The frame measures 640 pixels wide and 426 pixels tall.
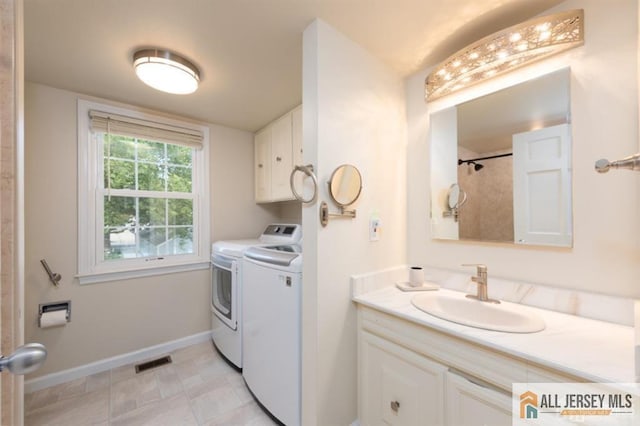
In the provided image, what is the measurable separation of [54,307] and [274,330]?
1.78 m

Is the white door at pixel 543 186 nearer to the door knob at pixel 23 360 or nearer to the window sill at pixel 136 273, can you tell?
the door knob at pixel 23 360

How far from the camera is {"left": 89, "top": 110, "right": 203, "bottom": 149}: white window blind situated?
2020 mm

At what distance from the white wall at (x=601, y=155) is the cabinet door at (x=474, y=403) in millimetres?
647

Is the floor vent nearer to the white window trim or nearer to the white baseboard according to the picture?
the white baseboard

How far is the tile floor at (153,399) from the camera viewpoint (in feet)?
5.08

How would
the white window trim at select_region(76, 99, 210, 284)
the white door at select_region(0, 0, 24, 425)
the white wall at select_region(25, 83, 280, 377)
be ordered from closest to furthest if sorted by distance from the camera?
1. the white door at select_region(0, 0, 24, 425)
2. the white wall at select_region(25, 83, 280, 377)
3. the white window trim at select_region(76, 99, 210, 284)

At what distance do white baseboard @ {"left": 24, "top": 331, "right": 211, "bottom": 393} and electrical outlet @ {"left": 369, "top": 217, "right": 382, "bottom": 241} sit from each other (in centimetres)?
214

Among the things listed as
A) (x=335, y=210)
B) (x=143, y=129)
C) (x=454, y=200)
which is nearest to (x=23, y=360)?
(x=335, y=210)

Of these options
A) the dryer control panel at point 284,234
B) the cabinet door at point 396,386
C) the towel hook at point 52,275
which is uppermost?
the dryer control panel at point 284,234

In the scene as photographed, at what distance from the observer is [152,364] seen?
6.93 feet

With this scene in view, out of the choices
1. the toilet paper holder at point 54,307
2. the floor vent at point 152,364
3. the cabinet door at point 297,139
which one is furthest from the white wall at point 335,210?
the toilet paper holder at point 54,307

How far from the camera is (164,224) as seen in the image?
7.82 feet

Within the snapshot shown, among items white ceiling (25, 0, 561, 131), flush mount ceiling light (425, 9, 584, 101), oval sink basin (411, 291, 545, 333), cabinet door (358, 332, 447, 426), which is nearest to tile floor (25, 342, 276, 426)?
cabinet door (358, 332, 447, 426)

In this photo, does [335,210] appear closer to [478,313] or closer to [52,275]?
[478,313]
